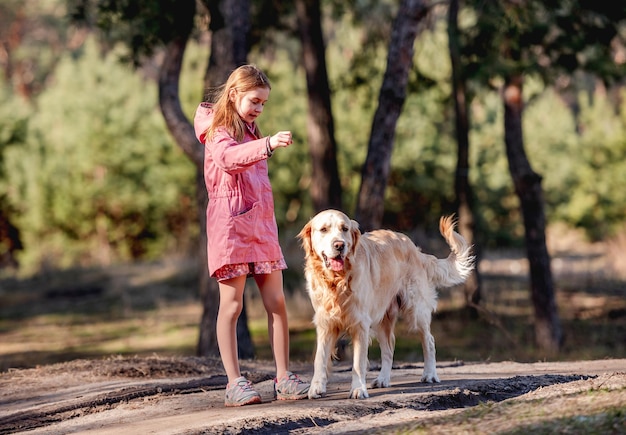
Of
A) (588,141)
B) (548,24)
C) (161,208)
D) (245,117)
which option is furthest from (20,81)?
(245,117)

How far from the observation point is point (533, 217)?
16.2m

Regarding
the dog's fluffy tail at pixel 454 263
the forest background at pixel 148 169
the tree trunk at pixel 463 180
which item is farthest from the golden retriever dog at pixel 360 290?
the forest background at pixel 148 169

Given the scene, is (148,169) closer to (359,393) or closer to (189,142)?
(189,142)

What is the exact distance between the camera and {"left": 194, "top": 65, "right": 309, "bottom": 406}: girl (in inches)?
252

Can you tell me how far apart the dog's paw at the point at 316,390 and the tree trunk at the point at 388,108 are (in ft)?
20.4

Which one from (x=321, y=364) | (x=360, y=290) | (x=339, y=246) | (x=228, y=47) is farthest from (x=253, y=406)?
(x=228, y=47)

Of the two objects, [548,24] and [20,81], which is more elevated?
[20,81]

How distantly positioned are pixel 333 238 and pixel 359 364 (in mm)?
973

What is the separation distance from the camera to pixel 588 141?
39.9 metres

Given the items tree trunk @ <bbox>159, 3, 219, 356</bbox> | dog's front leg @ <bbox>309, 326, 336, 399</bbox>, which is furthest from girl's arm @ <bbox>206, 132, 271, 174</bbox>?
tree trunk @ <bbox>159, 3, 219, 356</bbox>

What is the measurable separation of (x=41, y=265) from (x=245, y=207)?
22740mm

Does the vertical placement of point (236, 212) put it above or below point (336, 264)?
above

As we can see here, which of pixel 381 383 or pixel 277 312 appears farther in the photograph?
pixel 381 383

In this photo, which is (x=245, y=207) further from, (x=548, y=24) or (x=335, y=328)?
(x=548, y=24)
